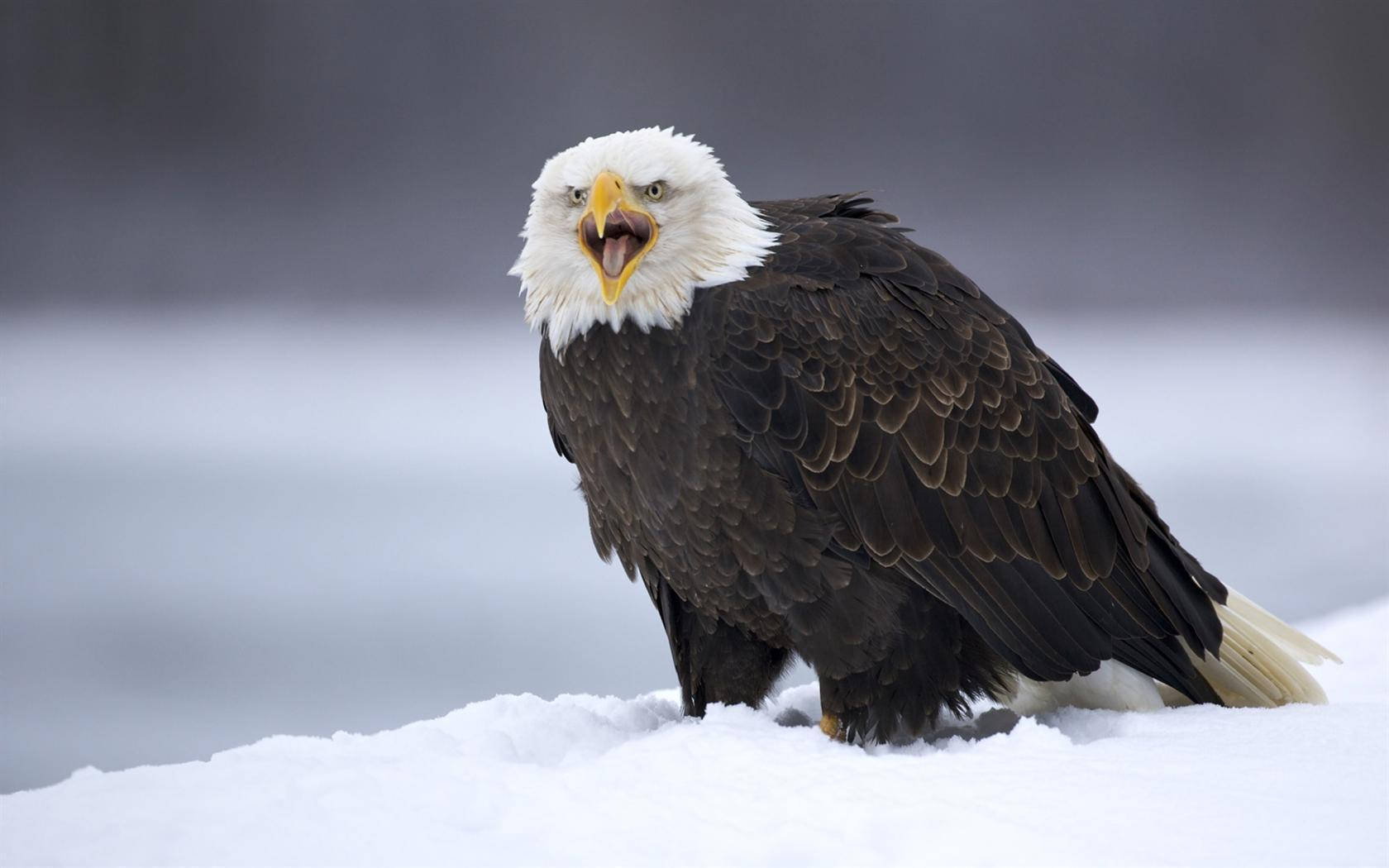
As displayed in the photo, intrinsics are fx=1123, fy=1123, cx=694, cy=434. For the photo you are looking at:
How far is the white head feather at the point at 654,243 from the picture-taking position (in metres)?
1.87

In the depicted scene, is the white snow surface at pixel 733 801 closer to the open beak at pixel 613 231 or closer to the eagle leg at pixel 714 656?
the eagle leg at pixel 714 656

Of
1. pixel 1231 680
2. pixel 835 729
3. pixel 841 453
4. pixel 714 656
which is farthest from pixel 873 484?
pixel 1231 680

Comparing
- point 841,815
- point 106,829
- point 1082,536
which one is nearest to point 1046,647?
point 1082,536

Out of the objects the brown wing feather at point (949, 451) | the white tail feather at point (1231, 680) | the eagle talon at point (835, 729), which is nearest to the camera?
the brown wing feather at point (949, 451)

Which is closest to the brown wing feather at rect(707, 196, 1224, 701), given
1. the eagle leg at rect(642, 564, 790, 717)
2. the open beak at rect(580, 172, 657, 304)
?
the open beak at rect(580, 172, 657, 304)

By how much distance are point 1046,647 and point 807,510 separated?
482mm

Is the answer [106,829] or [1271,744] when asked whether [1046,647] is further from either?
[106,829]

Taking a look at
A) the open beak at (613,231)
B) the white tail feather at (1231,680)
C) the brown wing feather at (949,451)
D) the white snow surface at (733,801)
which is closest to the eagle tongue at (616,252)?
the open beak at (613,231)

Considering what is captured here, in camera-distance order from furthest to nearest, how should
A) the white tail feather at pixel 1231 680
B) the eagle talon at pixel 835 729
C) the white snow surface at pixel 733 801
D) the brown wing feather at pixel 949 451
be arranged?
the white tail feather at pixel 1231 680
the eagle talon at pixel 835 729
the brown wing feather at pixel 949 451
the white snow surface at pixel 733 801

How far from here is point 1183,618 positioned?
204 centimetres

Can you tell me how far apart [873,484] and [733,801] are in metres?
0.58

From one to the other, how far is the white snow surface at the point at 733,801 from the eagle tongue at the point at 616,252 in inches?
29.8

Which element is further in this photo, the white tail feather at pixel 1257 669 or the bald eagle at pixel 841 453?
the white tail feather at pixel 1257 669

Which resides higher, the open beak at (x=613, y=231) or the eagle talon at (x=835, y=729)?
the open beak at (x=613, y=231)
